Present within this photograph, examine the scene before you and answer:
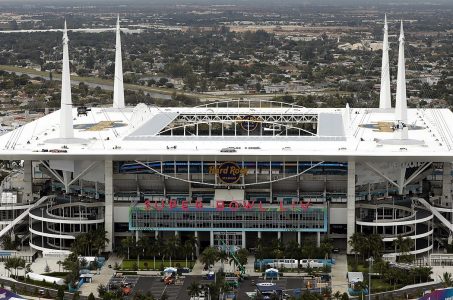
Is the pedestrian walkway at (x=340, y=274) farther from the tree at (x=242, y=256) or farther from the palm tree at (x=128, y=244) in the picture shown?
the palm tree at (x=128, y=244)

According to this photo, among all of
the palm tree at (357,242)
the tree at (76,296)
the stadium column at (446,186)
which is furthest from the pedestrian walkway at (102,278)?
the stadium column at (446,186)

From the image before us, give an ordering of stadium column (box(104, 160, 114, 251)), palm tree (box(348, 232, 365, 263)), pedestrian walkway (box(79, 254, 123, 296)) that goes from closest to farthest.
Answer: pedestrian walkway (box(79, 254, 123, 296)) < palm tree (box(348, 232, 365, 263)) < stadium column (box(104, 160, 114, 251))

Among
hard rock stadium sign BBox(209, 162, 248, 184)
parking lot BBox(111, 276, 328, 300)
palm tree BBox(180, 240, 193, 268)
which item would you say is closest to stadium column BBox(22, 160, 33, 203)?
hard rock stadium sign BBox(209, 162, 248, 184)

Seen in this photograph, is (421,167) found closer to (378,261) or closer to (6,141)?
(378,261)

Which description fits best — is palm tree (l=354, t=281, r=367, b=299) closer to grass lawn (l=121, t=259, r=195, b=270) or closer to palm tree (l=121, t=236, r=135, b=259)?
grass lawn (l=121, t=259, r=195, b=270)

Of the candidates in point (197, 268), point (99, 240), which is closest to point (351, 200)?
point (197, 268)

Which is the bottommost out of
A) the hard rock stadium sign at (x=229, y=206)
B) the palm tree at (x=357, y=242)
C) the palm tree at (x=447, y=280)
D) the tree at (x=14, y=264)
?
the palm tree at (x=447, y=280)
